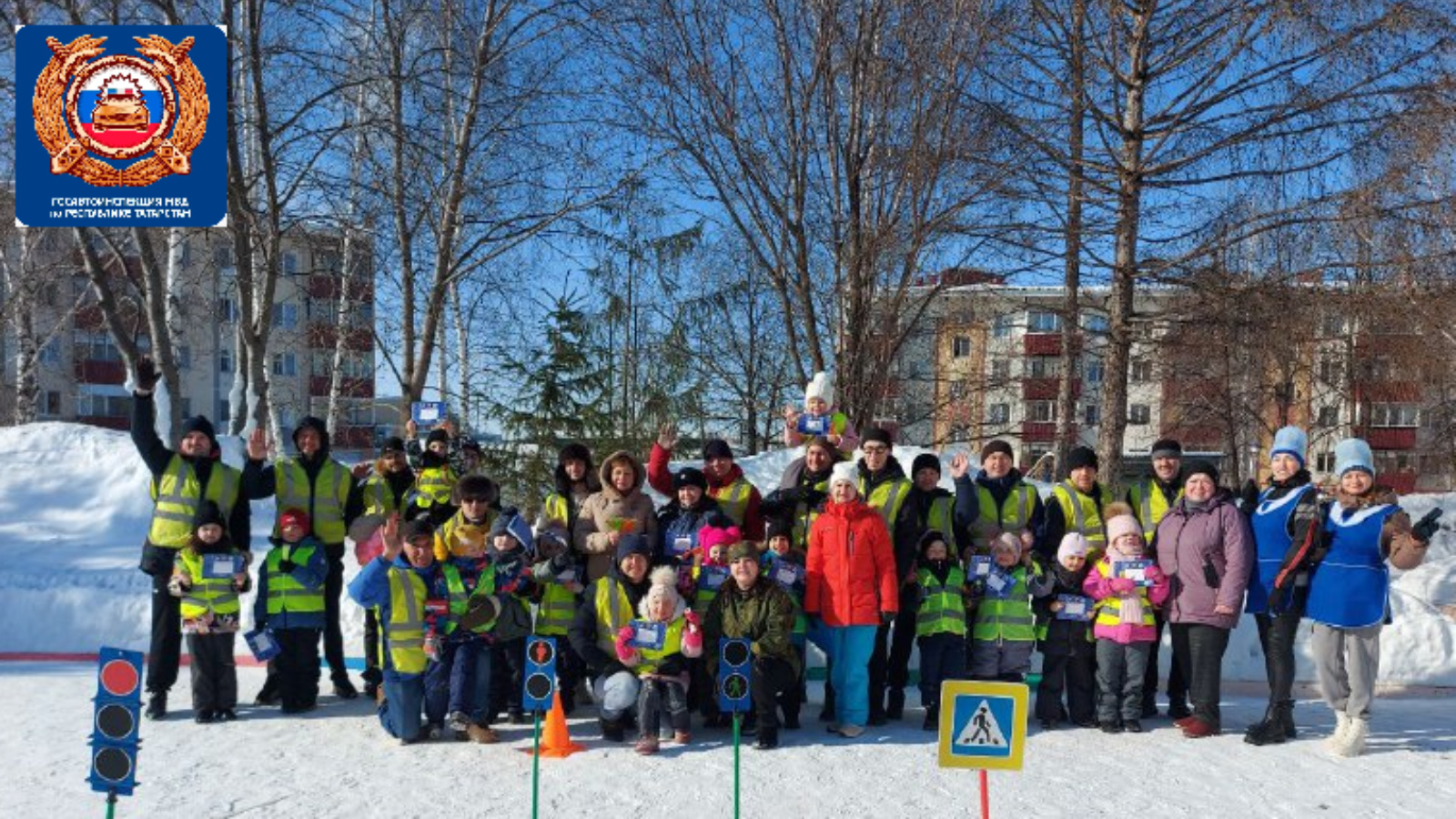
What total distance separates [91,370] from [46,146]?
37.2 metres

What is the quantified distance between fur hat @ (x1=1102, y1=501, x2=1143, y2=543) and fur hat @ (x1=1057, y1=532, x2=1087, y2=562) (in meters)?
0.18

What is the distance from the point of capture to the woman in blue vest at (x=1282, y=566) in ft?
20.1

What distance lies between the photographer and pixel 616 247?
1641 centimetres

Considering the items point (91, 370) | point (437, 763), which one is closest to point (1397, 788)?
point (437, 763)

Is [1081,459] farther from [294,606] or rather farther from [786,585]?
[294,606]

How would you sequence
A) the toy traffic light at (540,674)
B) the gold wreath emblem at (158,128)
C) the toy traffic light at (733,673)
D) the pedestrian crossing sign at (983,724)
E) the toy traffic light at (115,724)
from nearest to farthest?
the toy traffic light at (115,724), the pedestrian crossing sign at (983,724), the toy traffic light at (540,674), the toy traffic light at (733,673), the gold wreath emblem at (158,128)

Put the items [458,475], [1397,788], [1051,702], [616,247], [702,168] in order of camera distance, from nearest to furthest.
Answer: [1397,788] < [1051,702] < [458,475] < [702,168] < [616,247]

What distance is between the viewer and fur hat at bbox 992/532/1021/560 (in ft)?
21.0

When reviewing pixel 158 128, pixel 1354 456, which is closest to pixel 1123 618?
pixel 1354 456

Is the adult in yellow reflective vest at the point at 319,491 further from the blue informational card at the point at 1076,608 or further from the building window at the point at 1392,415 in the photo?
the building window at the point at 1392,415

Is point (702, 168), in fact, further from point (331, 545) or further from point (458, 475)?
point (331, 545)

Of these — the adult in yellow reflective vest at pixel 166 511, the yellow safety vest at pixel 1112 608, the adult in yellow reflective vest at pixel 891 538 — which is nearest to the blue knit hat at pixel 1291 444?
the yellow safety vest at pixel 1112 608

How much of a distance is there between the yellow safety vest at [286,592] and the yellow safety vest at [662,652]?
217 centimetres

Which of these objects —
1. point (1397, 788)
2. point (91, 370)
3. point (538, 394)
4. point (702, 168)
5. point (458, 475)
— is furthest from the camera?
point (91, 370)
